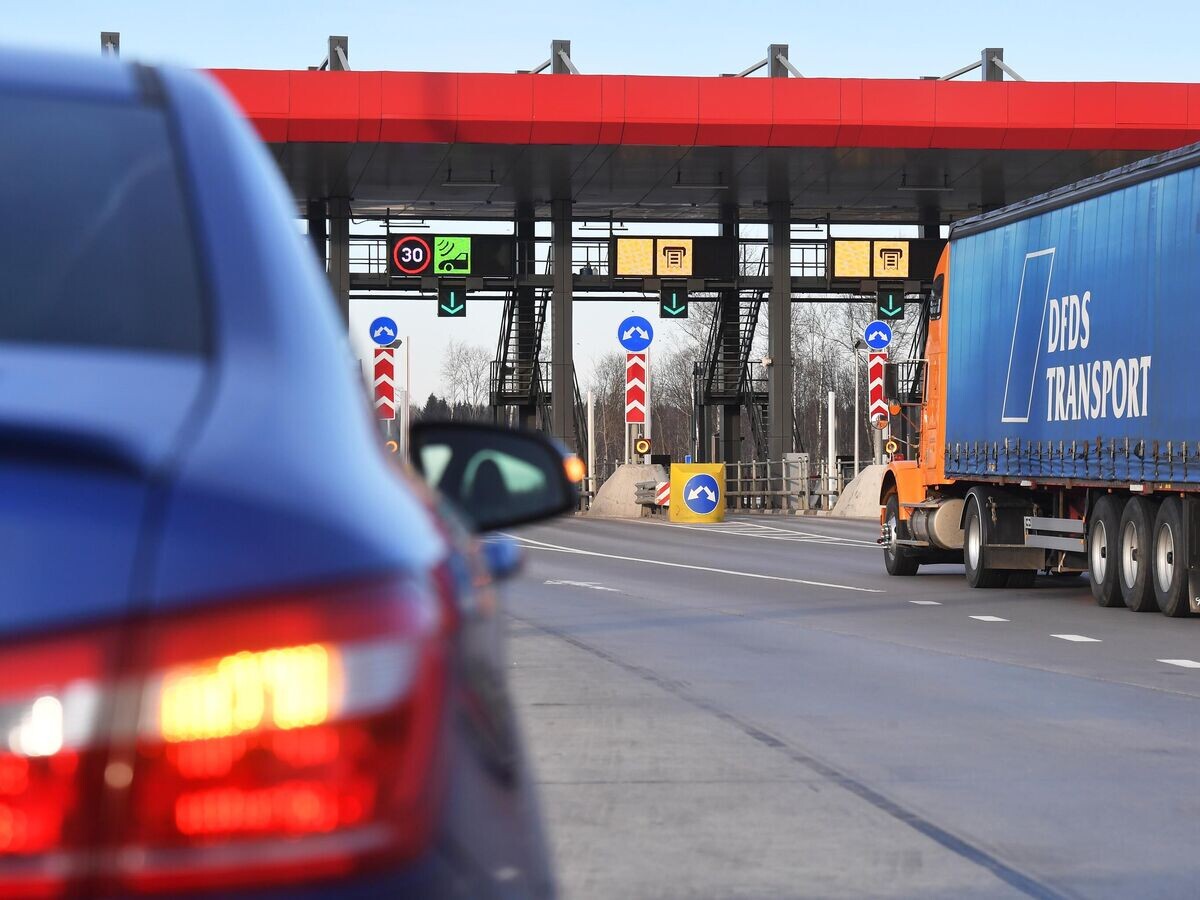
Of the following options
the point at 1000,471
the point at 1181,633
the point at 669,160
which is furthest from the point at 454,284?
the point at 1181,633

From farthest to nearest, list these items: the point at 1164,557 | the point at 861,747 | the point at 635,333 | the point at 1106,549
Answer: the point at 635,333, the point at 1106,549, the point at 1164,557, the point at 861,747

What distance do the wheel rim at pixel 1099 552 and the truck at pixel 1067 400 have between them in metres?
0.02

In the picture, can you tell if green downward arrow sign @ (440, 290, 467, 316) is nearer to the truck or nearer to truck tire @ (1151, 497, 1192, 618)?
the truck

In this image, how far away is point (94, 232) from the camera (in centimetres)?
225

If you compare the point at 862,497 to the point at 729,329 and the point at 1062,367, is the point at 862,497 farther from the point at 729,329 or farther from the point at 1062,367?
the point at 1062,367

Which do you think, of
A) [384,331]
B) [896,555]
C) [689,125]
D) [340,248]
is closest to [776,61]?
[689,125]

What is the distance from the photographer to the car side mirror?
2982mm

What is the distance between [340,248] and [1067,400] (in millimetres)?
35125

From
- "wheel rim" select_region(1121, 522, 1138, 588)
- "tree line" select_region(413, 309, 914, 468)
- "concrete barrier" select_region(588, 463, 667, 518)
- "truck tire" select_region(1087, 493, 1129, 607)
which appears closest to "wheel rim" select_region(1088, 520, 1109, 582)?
"truck tire" select_region(1087, 493, 1129, 607)

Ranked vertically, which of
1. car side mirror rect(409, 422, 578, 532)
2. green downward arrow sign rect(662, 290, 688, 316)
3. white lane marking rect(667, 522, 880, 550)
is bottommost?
white lane marking rect(667, 522, 880, 550)

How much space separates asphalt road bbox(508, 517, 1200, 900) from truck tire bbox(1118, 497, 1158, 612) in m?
0.18

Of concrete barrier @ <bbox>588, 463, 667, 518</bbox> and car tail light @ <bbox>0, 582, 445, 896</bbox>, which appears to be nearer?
car tail light @ <bbox>0, 582, 445, 896</bbox>

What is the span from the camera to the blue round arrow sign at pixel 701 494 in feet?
135

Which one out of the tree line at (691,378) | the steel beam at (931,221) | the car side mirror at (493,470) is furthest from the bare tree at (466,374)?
the car side mirror at (493,470)
